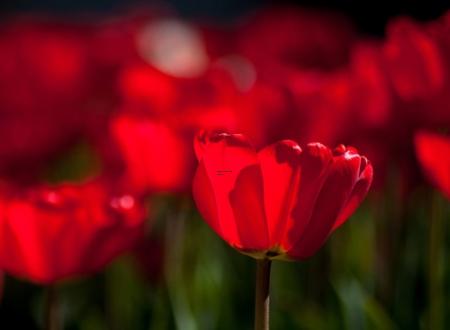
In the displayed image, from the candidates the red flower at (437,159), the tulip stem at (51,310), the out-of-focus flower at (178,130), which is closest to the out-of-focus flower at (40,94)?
the out-of-focus flower at (178,130)

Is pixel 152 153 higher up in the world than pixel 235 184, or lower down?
lower down

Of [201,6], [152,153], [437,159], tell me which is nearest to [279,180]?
[437,159]

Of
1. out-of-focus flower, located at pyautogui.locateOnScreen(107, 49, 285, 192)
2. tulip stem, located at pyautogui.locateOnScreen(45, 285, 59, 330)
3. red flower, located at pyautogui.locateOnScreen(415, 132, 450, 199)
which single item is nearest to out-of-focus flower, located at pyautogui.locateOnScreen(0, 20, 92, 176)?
out-of-focus flower, located at pyautogui.locateOnScreen(107, 49, 285, 192)

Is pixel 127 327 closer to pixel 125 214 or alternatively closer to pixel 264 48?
pixel 125 214

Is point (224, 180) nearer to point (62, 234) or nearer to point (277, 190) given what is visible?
point (277, 190)

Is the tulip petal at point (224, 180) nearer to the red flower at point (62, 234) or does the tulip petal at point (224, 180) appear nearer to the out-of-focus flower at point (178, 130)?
the red flower at point (62, 234)

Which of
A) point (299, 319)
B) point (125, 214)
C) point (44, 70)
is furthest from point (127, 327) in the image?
point (44, 70)

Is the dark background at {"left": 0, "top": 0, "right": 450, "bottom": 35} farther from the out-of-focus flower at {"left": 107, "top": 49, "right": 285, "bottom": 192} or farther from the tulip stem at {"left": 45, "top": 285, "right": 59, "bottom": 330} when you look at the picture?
the tulip stem at {"left": 45, "top": 285, "right": 59, "bottom": 330}
